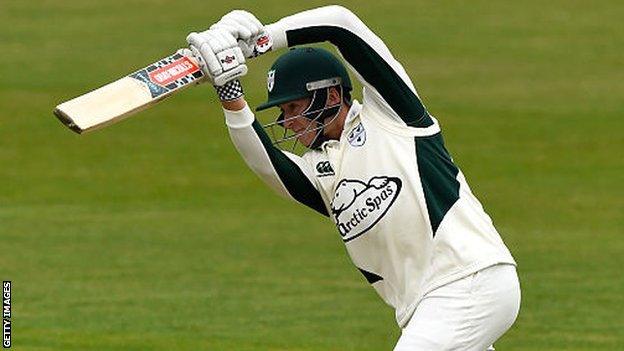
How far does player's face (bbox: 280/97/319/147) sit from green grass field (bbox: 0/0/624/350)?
157 inches

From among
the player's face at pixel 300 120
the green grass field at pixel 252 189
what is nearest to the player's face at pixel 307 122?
the player's face at pixel 300 120

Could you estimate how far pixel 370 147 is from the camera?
6.07 metres

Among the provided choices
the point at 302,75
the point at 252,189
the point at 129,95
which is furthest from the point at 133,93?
the point at 252,189

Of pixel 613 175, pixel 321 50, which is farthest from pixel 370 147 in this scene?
pixel 613 175

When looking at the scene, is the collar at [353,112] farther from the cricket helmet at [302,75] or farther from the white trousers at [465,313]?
the white trousers at [465,313]

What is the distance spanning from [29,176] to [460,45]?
8.68 meters

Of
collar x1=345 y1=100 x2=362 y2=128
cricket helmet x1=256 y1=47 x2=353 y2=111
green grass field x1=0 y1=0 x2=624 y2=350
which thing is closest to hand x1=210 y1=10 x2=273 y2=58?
cricket helmet x1=256 y1=47 x2=353 y2=111

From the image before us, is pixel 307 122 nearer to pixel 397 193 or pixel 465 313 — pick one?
pixel 397 193

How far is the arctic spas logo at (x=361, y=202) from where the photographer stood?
237 inches

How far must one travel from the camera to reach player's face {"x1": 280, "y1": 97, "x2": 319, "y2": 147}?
6235mm

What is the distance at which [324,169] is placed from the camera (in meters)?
6.24

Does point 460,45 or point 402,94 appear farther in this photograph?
point 460,45

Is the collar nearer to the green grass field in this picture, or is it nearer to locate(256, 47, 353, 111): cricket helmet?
locate(256, 47, 353, 111): cricket helmet

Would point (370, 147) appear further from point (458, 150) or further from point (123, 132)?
point (123, 132)
